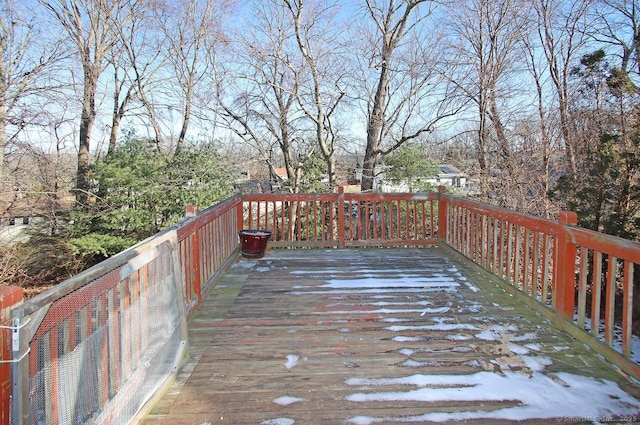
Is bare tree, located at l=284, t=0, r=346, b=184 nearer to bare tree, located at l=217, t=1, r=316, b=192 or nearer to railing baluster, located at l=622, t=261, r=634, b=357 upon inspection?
bare tree, located at l=217, t=1, r=316, b=192

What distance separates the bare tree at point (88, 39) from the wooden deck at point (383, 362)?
404 inches

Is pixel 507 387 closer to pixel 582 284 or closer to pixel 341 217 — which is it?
pixel 582 284

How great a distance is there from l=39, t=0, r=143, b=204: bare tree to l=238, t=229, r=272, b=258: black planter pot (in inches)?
326

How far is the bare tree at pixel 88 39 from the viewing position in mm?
12055

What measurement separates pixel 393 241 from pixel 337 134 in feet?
24.7

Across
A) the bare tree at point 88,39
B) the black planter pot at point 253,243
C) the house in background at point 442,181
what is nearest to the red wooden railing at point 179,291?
the black planter pot at point 253,243

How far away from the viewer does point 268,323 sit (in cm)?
329

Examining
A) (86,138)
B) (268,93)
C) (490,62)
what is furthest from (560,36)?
(86,138)

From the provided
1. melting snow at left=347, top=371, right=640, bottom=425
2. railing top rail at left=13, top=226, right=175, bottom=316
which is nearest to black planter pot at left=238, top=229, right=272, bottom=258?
railing top rail at left=13, top=226, right=175, bottom=316

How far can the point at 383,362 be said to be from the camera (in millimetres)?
2613

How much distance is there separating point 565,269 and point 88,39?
14097mm

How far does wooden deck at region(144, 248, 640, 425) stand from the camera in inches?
82.6

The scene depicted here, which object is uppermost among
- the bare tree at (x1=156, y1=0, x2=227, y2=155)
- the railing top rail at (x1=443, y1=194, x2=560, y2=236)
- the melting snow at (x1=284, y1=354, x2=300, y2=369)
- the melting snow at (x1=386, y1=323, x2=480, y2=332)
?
the bare tree at (x1=156, y1=0, x2=227, y2=155)

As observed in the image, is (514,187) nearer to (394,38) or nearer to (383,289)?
(394,38)
